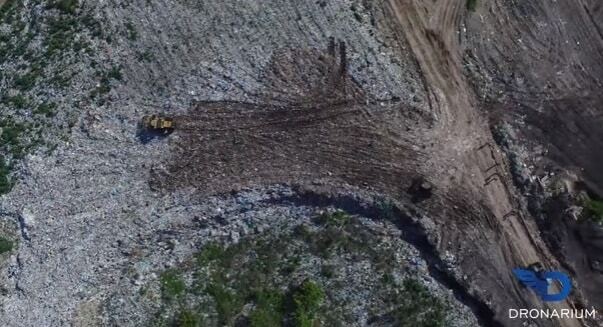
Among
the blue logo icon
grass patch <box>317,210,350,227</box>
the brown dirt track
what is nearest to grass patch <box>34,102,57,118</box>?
the brown dirt track

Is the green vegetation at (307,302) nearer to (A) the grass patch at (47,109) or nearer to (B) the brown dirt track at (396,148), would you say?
(B) the brown dirt track at (396,148)

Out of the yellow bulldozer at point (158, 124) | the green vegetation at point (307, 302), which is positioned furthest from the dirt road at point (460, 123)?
the yellow bulldozer at point (158, 124)

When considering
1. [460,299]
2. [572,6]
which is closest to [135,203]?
[460,299]

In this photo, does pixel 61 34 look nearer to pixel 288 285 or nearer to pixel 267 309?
pixel 288 285

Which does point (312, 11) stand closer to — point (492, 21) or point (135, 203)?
point (492, 21)

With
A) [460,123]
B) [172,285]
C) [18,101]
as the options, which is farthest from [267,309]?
[18,101]

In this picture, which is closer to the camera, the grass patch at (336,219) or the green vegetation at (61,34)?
the grass patch at (336,219)

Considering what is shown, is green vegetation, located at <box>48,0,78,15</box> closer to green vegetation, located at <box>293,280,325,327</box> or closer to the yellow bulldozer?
the yellow bulldozer
